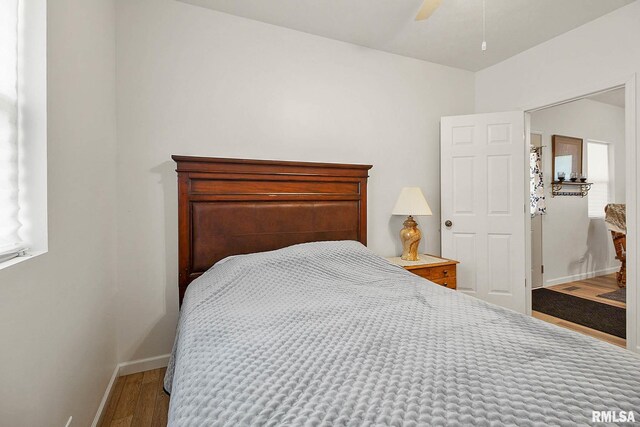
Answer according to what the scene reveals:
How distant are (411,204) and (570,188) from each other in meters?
3.26

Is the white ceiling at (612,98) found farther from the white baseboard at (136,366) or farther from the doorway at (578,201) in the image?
the white baseboard at (136,366)

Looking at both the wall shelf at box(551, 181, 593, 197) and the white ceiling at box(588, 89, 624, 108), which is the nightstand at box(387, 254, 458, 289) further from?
the white ceiling at box(588, 89, 624, 108)

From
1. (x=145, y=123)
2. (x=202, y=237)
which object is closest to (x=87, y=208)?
(x=202, y=237)

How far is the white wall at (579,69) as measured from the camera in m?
2.16

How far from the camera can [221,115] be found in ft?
7.32

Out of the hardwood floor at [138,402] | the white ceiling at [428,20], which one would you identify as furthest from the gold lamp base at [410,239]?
the hardwood floor at [138,402]

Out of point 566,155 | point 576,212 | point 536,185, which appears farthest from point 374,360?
point 576,212

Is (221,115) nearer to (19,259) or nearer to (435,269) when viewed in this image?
(19,259)

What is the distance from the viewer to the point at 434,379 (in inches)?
29.8

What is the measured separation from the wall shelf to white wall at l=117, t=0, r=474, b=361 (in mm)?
2584

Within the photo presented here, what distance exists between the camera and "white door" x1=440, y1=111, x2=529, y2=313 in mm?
2848

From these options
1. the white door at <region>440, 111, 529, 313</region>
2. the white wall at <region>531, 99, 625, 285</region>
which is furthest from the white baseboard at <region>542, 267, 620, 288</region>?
the white door at <region>440, 111, 529, 313</region>

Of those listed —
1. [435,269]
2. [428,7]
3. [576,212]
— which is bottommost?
[435,269]

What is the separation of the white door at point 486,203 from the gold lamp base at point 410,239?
0.54 m
